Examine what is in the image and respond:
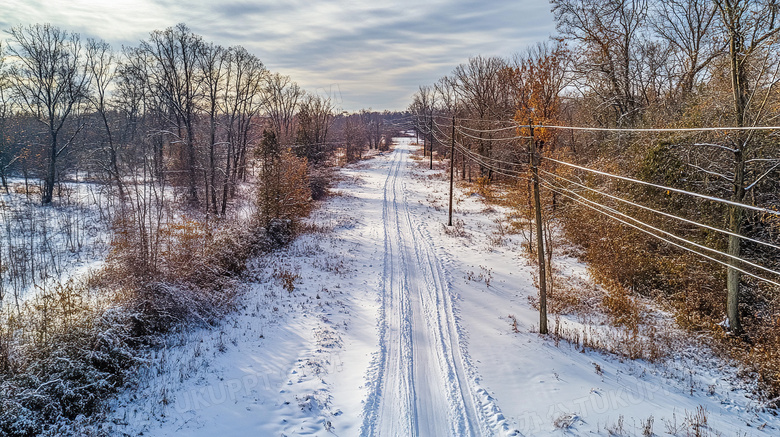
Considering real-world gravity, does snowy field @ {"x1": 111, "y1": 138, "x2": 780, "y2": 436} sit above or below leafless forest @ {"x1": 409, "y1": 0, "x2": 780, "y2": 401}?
below

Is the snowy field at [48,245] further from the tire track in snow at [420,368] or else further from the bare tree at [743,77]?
the bare tree at [743,77]

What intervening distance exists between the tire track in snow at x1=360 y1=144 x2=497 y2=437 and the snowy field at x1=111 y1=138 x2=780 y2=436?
0.04 meters

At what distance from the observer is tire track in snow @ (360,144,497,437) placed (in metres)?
6.68

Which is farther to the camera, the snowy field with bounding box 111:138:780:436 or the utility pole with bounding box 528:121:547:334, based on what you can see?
the utility pole with bounding box 528:121:547:334

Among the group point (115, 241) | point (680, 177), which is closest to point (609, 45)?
point (680, 177)

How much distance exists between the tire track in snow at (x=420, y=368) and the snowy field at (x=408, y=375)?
38 mm

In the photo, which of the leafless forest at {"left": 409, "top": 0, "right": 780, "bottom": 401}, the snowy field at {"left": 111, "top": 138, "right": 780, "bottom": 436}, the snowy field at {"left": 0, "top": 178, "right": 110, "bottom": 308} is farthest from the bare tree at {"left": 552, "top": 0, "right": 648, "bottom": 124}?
the snowy field at {"left": 0, "top": 178, "right": 110, "bottom": 308}

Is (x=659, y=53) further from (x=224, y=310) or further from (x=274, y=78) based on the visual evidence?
(x=274, y=78)

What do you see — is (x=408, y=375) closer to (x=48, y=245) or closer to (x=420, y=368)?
(x=420, y=368)

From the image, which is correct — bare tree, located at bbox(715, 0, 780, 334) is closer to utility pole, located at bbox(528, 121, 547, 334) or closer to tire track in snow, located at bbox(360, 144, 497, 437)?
utility pole, located at bbox(528, 121, 547, 334)

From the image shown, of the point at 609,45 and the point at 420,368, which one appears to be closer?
the point at 420,368

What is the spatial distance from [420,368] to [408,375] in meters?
0.43

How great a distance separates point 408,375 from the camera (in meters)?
8.12

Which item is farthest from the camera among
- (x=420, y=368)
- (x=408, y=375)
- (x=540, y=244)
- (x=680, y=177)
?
(x=680, y=177)
